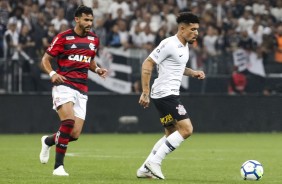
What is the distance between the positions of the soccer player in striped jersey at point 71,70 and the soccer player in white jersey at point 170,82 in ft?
3.51

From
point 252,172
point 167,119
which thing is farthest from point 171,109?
point 252,172

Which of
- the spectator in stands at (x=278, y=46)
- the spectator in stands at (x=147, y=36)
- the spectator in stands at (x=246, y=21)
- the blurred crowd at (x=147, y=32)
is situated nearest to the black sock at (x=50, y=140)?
the blurred crowd at (x=147, y=32)

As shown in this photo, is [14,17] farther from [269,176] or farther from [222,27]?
[269,176]

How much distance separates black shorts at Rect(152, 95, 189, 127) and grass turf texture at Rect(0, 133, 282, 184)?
826mm

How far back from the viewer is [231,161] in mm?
15133

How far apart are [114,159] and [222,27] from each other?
1229cm

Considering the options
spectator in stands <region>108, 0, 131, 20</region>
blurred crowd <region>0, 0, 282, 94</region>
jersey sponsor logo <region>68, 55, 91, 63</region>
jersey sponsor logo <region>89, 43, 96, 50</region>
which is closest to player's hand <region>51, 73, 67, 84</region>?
jersey sponsor logo <region>68, 55, 91, 63</region>

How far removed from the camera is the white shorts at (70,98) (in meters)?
12.0

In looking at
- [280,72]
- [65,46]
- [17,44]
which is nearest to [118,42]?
[17,44]

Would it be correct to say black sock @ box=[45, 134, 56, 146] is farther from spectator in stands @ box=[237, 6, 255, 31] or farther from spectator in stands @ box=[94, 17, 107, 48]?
spectator in stands @ box=[237, 6, 255, 31]

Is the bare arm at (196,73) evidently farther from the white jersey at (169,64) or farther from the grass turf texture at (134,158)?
the grass turf texture at (134,158)

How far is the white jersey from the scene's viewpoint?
11648 mm

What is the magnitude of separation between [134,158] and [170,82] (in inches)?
171

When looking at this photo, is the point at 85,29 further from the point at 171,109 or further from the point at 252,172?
the point at 252,172
